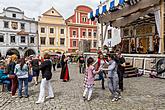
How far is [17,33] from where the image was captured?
46750 millimetres

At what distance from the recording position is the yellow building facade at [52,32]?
4970cm

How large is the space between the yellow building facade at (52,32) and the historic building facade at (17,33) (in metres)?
1.44

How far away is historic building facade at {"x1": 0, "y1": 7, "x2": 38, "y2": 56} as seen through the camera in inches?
1770

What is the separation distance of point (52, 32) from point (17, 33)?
8108 mm

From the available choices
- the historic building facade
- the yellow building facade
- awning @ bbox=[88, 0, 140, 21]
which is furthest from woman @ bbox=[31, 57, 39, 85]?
the yellow building facade

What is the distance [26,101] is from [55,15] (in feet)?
147

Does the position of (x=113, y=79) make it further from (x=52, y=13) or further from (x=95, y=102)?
(x=52, y=13)

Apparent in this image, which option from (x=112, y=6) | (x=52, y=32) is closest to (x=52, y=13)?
(x=52, y=32)

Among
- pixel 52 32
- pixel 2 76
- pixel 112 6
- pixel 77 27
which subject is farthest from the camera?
pixel 77 27

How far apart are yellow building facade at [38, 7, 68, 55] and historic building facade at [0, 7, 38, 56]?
1437 millimetres

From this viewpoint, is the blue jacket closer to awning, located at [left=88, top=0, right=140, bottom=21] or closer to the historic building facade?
awning, located at [left=88, top=0, right=140, bottom=21]

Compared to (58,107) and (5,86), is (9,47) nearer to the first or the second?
(5,86)

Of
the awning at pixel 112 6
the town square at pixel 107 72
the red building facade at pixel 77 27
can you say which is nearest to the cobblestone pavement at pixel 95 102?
the town square at pixel 107 72

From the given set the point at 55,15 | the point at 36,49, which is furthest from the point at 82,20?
the point at 36,49
